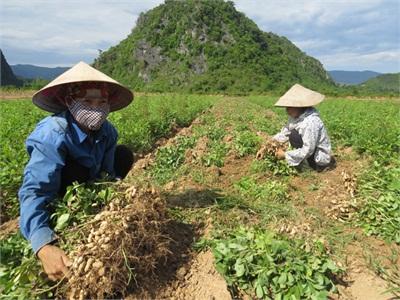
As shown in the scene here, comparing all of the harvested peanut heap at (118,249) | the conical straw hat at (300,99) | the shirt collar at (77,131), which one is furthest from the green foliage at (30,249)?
the conical straw hat at (300,99)

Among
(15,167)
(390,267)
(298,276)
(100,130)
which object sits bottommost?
(390,267)

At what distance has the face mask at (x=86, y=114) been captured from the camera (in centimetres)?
264

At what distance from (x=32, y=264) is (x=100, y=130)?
1.04 m

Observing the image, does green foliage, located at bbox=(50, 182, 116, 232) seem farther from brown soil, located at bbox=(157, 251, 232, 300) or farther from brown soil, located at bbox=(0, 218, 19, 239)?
brown soil, located at bbox=(0, 218, 19, 239)

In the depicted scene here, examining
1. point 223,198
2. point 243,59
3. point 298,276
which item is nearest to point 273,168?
point 223,198

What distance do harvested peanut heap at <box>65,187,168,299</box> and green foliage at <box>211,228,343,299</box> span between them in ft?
1.47

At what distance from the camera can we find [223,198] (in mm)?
3742

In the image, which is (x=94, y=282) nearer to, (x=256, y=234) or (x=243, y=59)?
(x=256, y=234)

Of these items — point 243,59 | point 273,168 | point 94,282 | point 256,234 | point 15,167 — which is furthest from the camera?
point 243,59

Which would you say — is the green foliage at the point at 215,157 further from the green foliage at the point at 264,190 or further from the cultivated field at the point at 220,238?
the green foliage at the point at 264,190

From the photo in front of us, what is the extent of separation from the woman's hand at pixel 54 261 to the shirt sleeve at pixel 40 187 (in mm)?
53

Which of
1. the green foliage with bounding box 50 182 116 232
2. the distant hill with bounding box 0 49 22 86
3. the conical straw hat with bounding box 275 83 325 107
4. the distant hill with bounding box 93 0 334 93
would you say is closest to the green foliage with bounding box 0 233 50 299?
the green foliage with bounding box 50 182 116 232

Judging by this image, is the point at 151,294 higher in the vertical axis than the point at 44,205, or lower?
lower

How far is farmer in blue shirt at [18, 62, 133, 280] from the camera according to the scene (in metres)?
2.33
